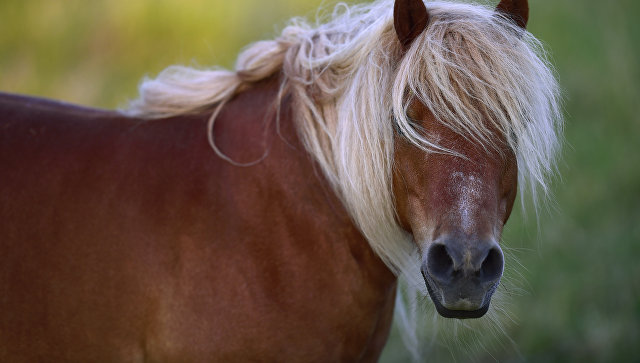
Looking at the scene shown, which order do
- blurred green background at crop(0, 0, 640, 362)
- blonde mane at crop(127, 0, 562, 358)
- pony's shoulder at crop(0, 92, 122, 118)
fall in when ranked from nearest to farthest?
blonde mane at crop(127, 0, 562, 358)
pony's shoulder at crop(0, 92, 122, 118)
blurred green background at crop(0, 0, 640, 362)

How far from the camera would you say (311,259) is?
214 cm

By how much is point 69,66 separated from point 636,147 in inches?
241

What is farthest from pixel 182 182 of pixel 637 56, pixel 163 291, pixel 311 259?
pixel 637 56

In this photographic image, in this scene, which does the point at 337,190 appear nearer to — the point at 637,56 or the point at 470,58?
the point at 470,58

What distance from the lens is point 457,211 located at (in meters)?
1.78

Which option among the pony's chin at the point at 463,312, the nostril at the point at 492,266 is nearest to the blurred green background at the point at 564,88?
the pony's chin at the point at 463,312

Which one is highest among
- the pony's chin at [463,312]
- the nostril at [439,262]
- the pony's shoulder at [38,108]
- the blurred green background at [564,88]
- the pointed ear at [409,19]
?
the pony's shoulder at [38,108]

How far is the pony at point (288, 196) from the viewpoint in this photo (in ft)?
6.20

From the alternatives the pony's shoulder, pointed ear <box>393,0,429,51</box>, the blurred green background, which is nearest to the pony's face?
pointed ear <box>393,0,429,51</box>

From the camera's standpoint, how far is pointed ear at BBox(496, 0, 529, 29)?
206 centimetres

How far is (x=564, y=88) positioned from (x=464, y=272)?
4.70m

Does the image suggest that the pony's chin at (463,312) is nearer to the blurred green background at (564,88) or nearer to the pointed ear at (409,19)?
the pointed ear at (409,19)

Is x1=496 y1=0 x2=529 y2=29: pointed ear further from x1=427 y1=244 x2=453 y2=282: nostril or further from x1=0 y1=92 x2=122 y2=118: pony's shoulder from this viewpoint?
x1=0 y1=92 x2=122 y2=118: pony's shoulder

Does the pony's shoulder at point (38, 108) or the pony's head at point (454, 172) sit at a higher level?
the pony's shoulder at point (38, 108)
